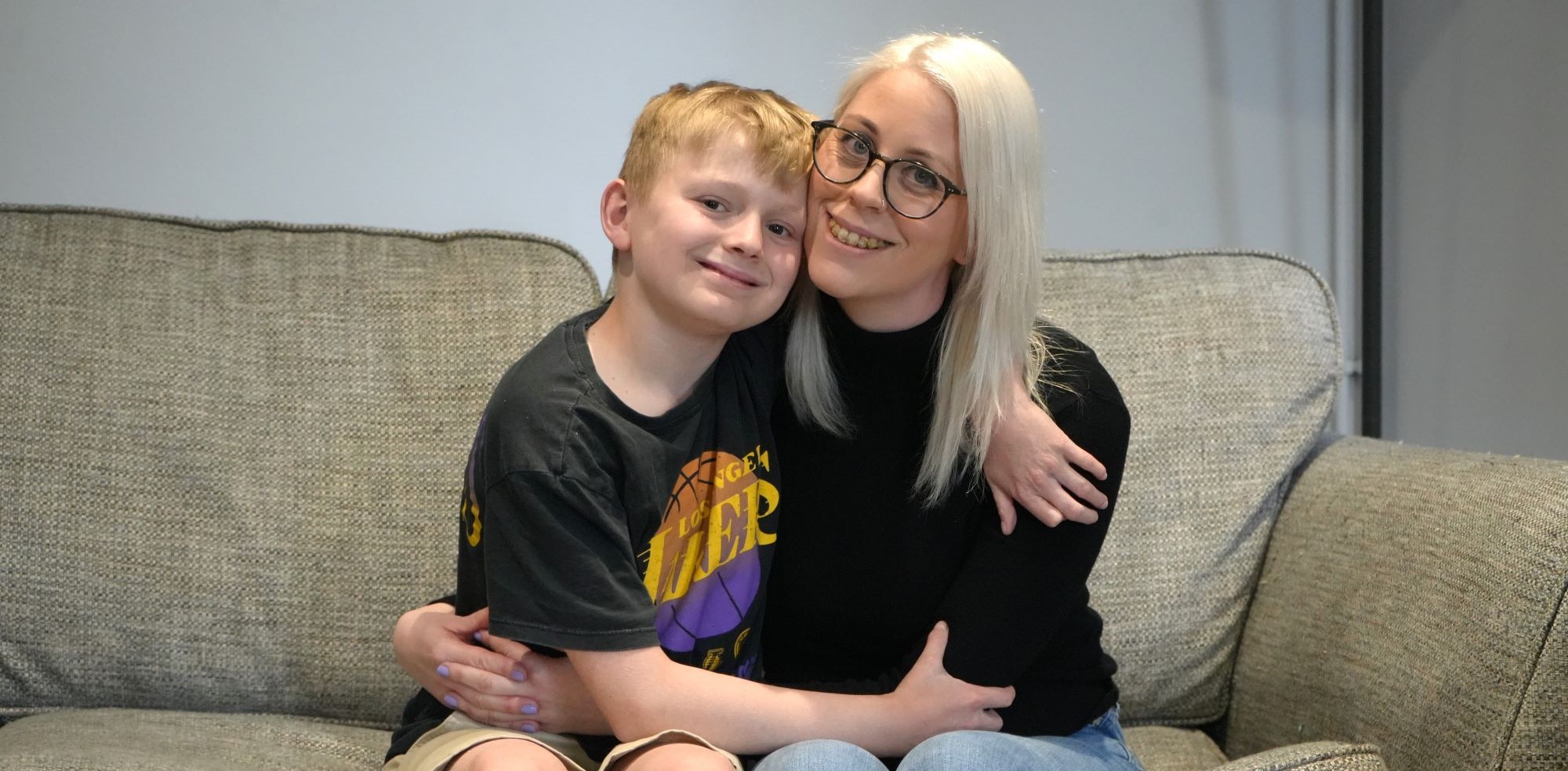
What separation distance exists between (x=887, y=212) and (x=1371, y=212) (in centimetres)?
142

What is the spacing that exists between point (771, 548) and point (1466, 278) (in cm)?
152

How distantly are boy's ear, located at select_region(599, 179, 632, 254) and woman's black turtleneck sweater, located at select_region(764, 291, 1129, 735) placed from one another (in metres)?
0.21

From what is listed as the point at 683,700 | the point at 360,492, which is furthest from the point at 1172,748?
the point at 360,492

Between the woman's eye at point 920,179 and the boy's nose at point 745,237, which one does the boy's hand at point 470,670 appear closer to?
the boy's nose at point 745,237

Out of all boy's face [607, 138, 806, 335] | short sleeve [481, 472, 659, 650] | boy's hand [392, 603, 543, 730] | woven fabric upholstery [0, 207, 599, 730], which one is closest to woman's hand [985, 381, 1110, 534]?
boy's face [607, 138, 806, 335]

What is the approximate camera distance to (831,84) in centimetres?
210

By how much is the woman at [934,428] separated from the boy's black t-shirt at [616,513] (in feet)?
0.18

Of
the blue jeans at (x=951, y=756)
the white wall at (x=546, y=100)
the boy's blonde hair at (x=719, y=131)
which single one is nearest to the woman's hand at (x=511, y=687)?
the blue jeans at (x=951, y=756)

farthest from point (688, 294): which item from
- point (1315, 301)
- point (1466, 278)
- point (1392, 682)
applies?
point (1466, 278)

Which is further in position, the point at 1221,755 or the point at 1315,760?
the point at 1221,755

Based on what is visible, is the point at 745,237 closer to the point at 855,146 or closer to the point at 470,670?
the point at 855,146

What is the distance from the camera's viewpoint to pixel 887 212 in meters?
1.11

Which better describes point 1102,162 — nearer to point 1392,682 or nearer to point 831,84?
point 831,84

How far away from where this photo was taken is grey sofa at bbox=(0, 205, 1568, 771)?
1376mm
